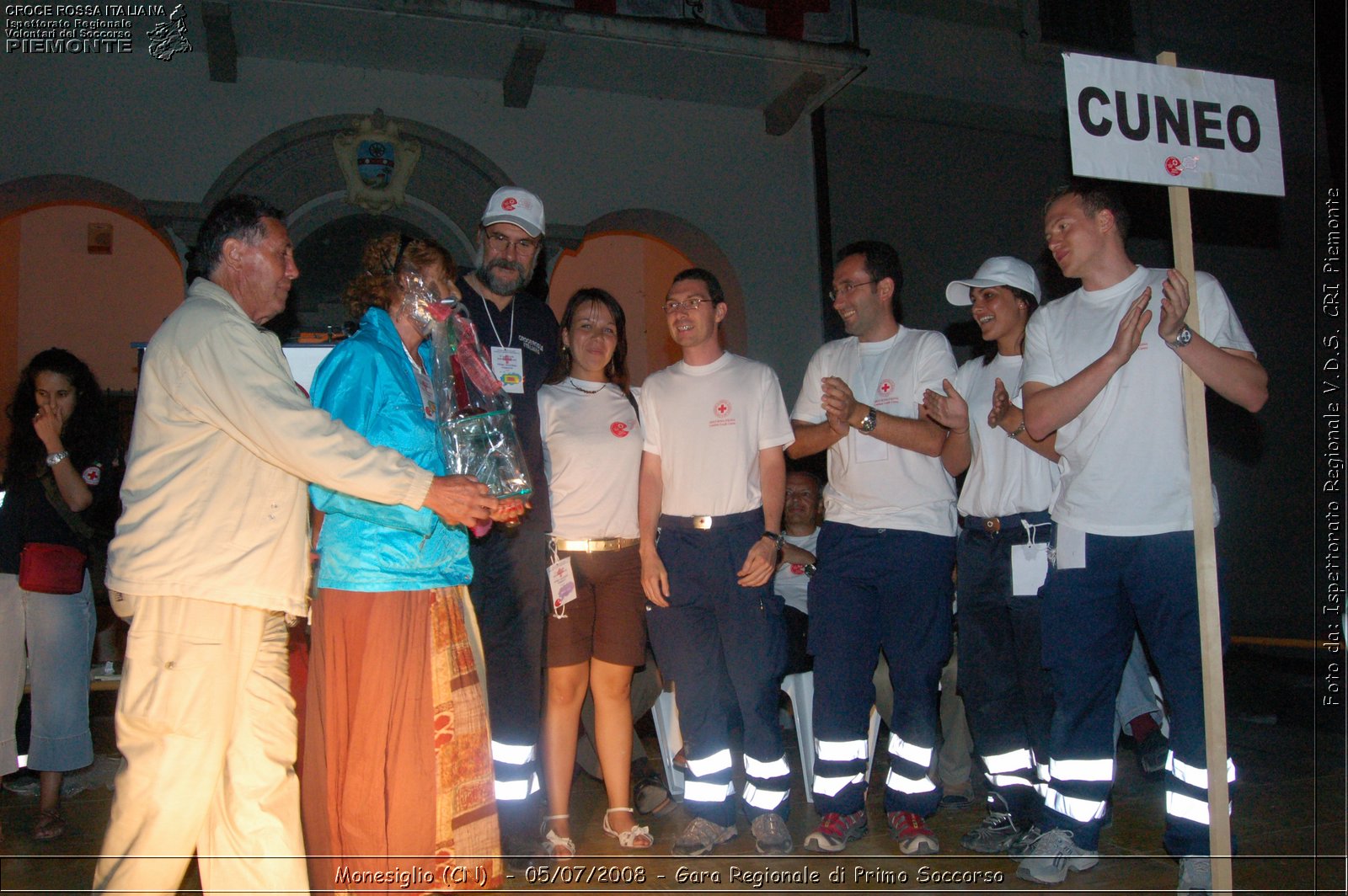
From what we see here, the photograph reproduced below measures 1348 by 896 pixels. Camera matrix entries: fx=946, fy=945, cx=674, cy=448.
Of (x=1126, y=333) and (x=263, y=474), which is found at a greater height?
(x=1126, y=333)

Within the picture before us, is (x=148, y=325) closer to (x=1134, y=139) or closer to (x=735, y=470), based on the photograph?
(x=735, y=470)

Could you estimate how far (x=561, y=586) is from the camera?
11.6 ft

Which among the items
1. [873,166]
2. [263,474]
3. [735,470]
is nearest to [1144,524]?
[735,470]

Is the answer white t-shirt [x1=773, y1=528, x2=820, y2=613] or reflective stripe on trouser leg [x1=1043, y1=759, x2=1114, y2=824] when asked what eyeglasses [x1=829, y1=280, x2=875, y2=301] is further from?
reflective stripe on trouser leg [x1=1043, y1=759, x2=1114, y2=824]

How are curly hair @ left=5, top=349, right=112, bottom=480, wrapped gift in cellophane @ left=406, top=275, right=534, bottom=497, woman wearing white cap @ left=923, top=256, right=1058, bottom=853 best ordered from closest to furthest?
wrapped gift in cellophane @ left=406, top=275, right=534, bottom=497, woman wearing white cap @ left=923, top=256, right=1058, bottom=853, curly hair @ left=5, top=349, right=112, bottom=480

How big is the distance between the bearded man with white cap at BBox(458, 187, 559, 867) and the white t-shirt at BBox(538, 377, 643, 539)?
68mm

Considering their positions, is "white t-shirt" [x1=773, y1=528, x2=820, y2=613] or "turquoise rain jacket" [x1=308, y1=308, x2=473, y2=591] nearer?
"turquoise rain jacket" [x1=308, y1=308, x2=473, y2=591]

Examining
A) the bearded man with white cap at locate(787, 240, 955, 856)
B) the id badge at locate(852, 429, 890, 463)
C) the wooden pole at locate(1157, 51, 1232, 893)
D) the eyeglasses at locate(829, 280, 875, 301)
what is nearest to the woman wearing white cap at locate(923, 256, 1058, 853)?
the bearded man with white cap at locate(787, 240, 955, 856)

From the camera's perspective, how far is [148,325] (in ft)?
33.9

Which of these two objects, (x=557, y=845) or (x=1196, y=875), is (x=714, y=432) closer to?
(x=557, y=845)

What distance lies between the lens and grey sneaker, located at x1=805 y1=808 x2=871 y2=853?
3412mm

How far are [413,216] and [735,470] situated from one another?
181 inches

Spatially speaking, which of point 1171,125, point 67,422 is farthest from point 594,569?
point 67,422

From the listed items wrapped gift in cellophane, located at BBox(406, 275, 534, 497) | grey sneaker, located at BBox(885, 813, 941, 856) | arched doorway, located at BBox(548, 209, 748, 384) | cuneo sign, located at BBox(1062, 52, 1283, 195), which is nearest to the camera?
cuneo sign, located at BBox(1062, 52, 1283, 195)
